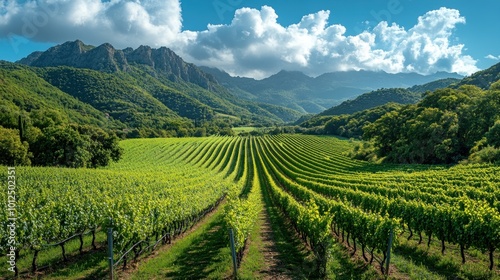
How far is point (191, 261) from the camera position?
1644 cm

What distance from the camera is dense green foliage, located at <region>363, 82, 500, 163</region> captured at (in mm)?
A: 57531

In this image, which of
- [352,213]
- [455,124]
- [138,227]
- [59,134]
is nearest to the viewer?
[138,227]

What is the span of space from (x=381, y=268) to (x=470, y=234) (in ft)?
14.2

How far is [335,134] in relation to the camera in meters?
169

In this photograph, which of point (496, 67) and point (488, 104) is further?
point (496, 67)

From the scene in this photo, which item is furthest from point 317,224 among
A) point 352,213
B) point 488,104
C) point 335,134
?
point 335,134

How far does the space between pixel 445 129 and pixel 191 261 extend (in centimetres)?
6520

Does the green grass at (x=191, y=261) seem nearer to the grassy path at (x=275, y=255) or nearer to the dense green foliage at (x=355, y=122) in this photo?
the grassy path at (x=275, y=255)

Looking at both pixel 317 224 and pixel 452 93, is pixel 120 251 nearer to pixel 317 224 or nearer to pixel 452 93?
pixel 317 224

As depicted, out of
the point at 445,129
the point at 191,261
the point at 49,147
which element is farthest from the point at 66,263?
the point at 445,129

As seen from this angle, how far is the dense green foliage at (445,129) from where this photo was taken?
5753 centimetres

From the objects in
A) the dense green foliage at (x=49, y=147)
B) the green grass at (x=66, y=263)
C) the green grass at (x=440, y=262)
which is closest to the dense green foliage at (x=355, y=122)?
the dense green foliage at (x=49, y=147)

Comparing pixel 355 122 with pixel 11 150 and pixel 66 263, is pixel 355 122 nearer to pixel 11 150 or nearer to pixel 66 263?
A: pixel 11 150

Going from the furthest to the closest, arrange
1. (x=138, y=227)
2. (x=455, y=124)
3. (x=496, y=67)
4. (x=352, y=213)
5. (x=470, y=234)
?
(x=496, y=67)
(x=455, y=124)
(x=352, y=213)
(x=138, y=227)
(x=470, y=234)
